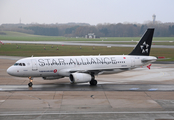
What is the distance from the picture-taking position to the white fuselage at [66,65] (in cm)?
2960

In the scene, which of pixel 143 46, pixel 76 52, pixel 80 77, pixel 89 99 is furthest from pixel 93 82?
pixel 76 52

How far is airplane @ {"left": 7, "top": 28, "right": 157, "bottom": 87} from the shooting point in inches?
1161

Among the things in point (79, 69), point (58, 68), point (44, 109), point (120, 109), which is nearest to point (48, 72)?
point (58, 68)

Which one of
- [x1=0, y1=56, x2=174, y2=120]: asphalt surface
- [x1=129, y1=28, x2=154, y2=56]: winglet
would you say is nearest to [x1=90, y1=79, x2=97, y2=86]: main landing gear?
[x1=0, y1=56, x2=174, y2=120]: asphalt surface

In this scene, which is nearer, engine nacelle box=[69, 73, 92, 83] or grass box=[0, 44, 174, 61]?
engine nacelle box=[69, 73, 92, 83]

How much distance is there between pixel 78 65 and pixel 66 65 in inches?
61.1

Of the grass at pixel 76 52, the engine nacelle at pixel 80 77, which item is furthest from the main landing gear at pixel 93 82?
the grass at pixel 76 52

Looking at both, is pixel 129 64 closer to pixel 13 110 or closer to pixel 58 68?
pixel 58 68

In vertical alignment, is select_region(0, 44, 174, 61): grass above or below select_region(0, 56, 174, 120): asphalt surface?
below

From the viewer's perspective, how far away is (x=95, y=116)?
61.6 ft

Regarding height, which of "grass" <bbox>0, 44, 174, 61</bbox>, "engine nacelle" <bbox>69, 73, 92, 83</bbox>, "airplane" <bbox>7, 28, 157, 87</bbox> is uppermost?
"airplane" <bbox>7, 28, 157, 87</bbox>

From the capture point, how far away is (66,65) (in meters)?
31.2

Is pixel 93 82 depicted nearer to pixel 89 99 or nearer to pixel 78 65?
pixel 78 65

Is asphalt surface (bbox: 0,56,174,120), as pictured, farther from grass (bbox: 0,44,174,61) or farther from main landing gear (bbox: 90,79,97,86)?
grass (bbox: 0,44,174,61)
